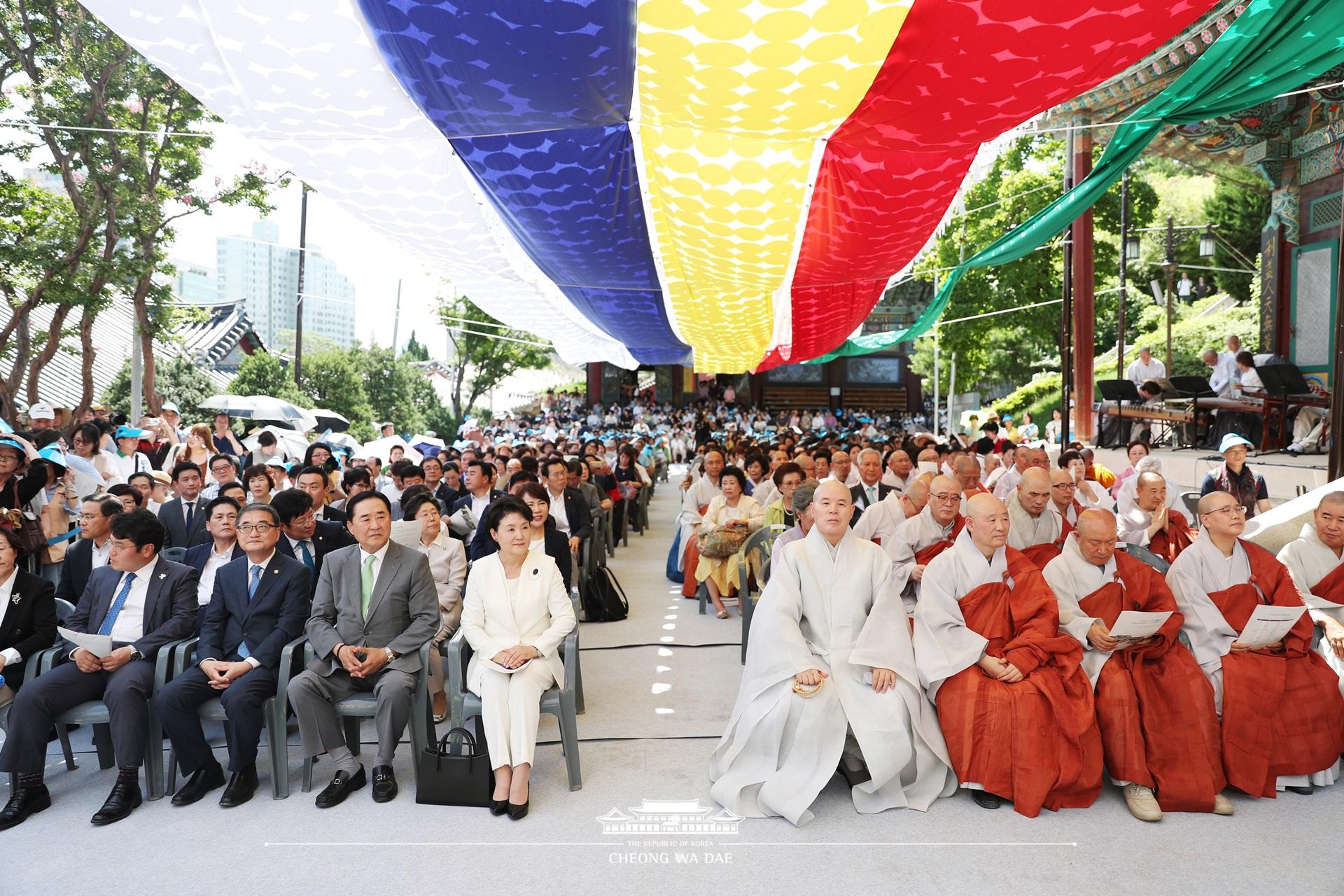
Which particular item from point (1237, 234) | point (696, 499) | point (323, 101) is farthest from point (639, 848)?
point (1237, 234)

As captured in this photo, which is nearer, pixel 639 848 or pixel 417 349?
pixel 639 848

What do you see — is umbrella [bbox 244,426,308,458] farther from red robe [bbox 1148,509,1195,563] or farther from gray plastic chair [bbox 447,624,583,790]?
red robe [bbox 1148,509,1195,563]

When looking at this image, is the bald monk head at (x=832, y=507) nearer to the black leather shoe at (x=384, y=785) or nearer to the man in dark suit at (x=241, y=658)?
the black leather shoe at (x=384, y=785)

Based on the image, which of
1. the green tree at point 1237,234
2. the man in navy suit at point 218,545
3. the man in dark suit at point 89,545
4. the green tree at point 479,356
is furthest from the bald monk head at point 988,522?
the green tree at point 1237,234

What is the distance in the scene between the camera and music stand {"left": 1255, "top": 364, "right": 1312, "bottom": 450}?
10.1 meters

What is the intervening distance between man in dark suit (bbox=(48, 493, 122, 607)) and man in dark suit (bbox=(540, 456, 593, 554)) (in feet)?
9.90

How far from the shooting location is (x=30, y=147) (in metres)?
11.4

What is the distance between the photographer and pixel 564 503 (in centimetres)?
743

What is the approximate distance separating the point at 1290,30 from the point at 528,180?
10.8ft

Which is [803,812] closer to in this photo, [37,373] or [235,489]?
[235,489]

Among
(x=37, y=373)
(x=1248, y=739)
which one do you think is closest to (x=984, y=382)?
(x=37, y=373)

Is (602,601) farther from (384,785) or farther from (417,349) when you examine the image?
(417,349)

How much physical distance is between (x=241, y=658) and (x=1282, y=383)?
34.4 feet

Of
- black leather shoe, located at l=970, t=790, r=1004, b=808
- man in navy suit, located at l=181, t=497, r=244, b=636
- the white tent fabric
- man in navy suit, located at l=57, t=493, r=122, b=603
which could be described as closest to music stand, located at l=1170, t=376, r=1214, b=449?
the white tent fabric
